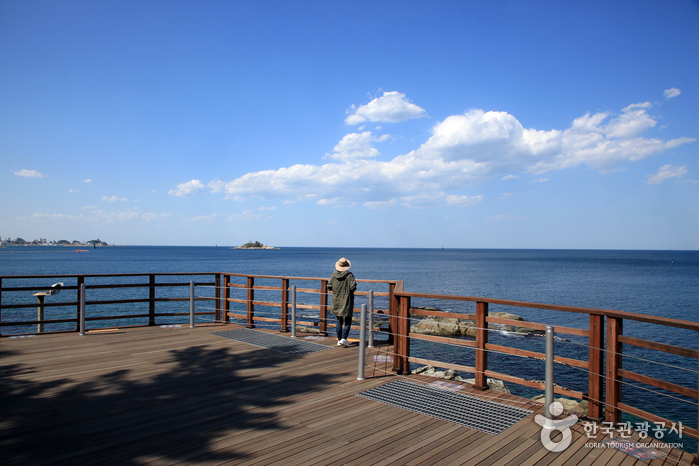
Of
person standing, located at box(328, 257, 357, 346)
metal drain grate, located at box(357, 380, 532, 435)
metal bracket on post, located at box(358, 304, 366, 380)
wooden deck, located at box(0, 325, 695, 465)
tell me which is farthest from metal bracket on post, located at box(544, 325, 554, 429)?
person standing, located at box(328, 257, 357, 346)

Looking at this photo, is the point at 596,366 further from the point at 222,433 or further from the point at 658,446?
the point at 222,433

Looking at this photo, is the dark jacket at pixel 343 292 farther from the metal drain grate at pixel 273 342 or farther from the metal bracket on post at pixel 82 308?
the metal bracket on post at pixel 82 308

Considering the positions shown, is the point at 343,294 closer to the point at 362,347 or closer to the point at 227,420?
the point at 362,347

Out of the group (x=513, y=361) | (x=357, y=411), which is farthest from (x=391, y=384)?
(x=513, y=361)

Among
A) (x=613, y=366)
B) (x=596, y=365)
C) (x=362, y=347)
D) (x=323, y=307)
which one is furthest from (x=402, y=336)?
(x=323, y=307)

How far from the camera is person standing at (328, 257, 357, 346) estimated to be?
7.52 m

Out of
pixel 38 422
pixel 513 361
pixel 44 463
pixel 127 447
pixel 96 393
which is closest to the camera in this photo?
pixel 44 463

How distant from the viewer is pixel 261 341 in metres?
7.98

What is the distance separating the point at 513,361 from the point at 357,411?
1233 centimetres

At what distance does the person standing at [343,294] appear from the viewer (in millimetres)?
7523

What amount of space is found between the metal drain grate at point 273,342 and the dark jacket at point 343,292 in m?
0.74

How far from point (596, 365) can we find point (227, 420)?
12.3 ft

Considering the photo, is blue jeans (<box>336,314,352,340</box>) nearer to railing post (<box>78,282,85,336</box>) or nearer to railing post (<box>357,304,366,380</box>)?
railing post (<box>357,304,366,380</box>)

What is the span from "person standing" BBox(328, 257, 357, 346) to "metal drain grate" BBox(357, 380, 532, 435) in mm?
2262
